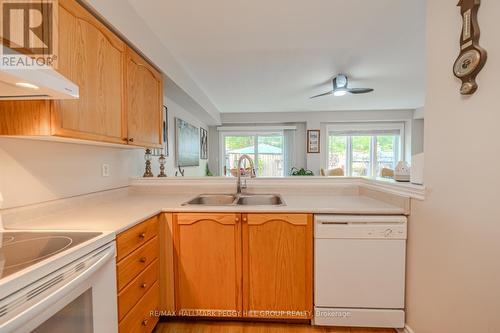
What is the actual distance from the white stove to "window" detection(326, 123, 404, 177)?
563cm

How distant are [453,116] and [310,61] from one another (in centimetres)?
183

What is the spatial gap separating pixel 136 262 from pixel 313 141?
5124 millimetres

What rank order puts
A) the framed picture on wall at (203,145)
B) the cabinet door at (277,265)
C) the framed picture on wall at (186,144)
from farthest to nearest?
the framed picture on wall at (203,145), the framed picture on wall at (186,144), the cabinet door at (277,265)

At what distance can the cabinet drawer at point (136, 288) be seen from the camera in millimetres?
1123

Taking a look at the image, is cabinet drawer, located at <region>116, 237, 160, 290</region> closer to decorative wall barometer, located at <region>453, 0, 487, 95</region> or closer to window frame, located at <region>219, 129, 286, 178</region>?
decorative wall barometer, located at <region>453, 0, 487, 95</region>

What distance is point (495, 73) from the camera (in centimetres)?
91

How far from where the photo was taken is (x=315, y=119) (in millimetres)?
5691

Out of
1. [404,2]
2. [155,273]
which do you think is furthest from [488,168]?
[155,273]

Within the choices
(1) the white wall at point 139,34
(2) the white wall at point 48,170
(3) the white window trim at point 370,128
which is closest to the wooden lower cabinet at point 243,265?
(2) the white wall at point 48,170

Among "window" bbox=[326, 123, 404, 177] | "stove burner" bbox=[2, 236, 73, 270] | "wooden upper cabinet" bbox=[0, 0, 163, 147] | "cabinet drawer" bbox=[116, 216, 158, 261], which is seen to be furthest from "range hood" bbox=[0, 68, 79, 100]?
"window" bbox=[326, 123, 404, 177]

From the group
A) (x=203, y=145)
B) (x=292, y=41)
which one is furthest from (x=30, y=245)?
(x=203, y=145)

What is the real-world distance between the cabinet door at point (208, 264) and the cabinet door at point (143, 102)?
0.74 metres

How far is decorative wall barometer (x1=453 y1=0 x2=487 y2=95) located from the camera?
3.15 feet

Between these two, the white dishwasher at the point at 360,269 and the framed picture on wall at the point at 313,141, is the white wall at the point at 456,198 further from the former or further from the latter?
the framed picture on wall at the point at 313,141
